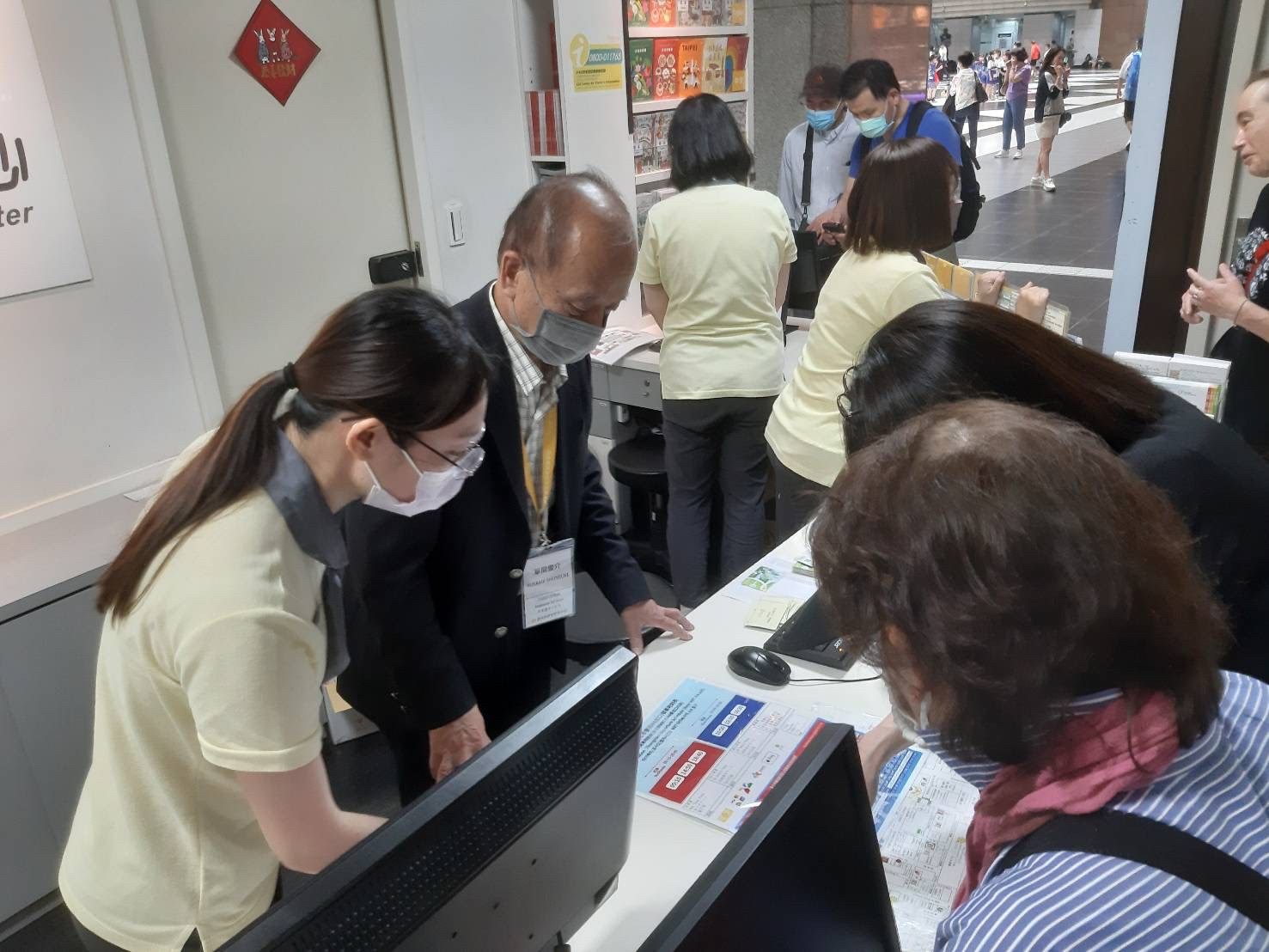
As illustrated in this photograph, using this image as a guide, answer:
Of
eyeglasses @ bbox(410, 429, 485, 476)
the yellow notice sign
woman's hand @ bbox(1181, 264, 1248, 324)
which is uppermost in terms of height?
the yellow notice sign

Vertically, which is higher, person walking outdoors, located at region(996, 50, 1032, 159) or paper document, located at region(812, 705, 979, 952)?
person walking outdoors, located at region(996, 50, 1032, 159)

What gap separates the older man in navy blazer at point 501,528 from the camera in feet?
4.76

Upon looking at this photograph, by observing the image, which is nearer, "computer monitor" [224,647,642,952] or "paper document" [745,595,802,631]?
"computer monitor" [224,647,642,952]

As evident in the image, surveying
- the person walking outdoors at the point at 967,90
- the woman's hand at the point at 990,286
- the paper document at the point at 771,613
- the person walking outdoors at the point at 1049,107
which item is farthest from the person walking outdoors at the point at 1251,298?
the person walking outdoors at the point at 967,90

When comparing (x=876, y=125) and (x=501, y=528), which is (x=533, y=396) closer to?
(x=501, y=528)


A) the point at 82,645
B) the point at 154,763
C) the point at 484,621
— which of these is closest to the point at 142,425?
the point at 82,645

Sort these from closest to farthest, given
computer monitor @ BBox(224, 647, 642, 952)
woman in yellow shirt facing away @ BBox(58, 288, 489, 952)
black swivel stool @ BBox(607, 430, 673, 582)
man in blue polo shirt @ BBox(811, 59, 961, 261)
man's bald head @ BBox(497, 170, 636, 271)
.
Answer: computer monitor @ BBox(224, 647, 642, 952)
woman in yellow shirt facing away @ BBox(58, 288, 489, 952)
man's bald head @ BBox(497, 170, 636, 271)
black swivel stool @ BBox(607, 430, 673, 582)
man in blue polo shirt @ BBox(811, 59, 961, 261)

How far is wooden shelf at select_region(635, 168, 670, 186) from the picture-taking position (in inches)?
152

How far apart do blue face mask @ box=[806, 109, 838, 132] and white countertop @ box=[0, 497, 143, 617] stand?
121 inches

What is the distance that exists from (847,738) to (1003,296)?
167 centimetres

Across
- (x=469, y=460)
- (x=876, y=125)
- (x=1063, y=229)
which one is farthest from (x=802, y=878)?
(x=1063, y=229)

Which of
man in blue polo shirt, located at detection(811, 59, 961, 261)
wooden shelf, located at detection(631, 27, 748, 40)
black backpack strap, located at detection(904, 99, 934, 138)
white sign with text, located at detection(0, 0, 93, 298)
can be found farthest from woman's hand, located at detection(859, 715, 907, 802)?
wooden shelf, located at detection(631, 27, 748, 40)

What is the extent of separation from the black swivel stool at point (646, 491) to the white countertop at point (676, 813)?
1205mm

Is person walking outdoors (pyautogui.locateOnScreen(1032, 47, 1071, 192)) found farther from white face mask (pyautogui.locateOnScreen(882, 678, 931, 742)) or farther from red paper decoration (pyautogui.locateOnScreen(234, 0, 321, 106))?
white face mask (pyautogui.locateOnScreen(882, 678, 931, 742))
